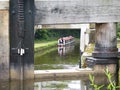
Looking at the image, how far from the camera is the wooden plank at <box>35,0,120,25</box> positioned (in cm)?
1430

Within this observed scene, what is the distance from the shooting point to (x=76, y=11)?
14578 millimetres

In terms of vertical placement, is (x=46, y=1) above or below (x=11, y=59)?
above

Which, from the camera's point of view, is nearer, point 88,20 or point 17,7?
point 17,7

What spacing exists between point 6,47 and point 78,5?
9.84 ft

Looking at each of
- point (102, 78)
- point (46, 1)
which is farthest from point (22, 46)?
point (102, 78)

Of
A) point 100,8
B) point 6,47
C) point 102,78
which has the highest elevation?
point 100,8

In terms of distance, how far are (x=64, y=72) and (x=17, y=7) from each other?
2.89 meters

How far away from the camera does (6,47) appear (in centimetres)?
1402

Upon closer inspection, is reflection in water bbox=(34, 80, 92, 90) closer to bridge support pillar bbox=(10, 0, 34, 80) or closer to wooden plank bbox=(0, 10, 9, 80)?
bridge support pillar bbox=(10, 0, 34, 80)

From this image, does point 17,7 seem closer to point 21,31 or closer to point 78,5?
point 21,31

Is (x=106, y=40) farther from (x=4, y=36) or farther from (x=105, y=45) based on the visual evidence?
(x=4, y=36)

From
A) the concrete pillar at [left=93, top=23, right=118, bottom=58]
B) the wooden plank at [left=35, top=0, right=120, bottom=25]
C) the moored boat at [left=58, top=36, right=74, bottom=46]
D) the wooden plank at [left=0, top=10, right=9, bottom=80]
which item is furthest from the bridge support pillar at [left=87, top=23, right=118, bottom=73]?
the moored boat at [left=58, top=36, right=74, bottom=46]

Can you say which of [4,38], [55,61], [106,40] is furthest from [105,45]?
[55,61]

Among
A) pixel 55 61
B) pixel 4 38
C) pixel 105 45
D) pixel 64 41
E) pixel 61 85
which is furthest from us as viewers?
pixel 64 41
